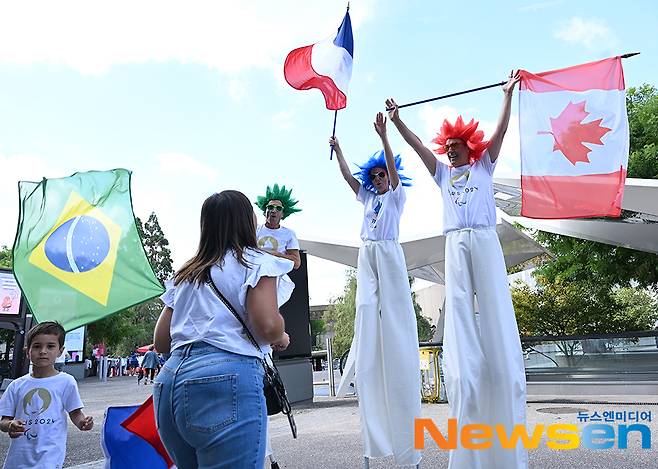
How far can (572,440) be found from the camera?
464 centimetres

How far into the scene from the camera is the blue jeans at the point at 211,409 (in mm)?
1723

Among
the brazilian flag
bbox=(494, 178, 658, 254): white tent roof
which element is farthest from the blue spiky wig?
bbox=(494, 178, 658, 254): white tent roof

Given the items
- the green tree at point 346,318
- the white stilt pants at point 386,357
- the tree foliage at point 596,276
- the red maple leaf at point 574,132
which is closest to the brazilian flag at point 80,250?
the white stilt pants at point 386,357

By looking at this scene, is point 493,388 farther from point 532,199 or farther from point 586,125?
point 586,125

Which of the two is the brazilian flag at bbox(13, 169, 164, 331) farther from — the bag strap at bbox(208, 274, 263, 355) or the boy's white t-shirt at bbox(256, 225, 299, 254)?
the bag strap at bbox(208, 274, 263, 355)

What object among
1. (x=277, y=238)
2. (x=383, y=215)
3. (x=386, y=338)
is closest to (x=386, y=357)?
(x=386, y=338)

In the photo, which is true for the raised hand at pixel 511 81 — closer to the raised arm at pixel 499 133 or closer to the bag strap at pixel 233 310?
the raised arm at pixel 499 133

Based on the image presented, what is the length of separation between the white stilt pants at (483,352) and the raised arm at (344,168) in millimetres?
1365

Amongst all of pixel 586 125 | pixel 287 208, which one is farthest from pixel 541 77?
pixel 287 208

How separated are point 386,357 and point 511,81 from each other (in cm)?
208

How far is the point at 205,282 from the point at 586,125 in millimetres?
3321

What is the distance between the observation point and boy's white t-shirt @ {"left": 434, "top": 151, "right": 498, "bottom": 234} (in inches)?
137

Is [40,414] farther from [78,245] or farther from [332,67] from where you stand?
[332,67]

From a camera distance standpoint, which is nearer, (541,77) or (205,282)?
(205,282)
